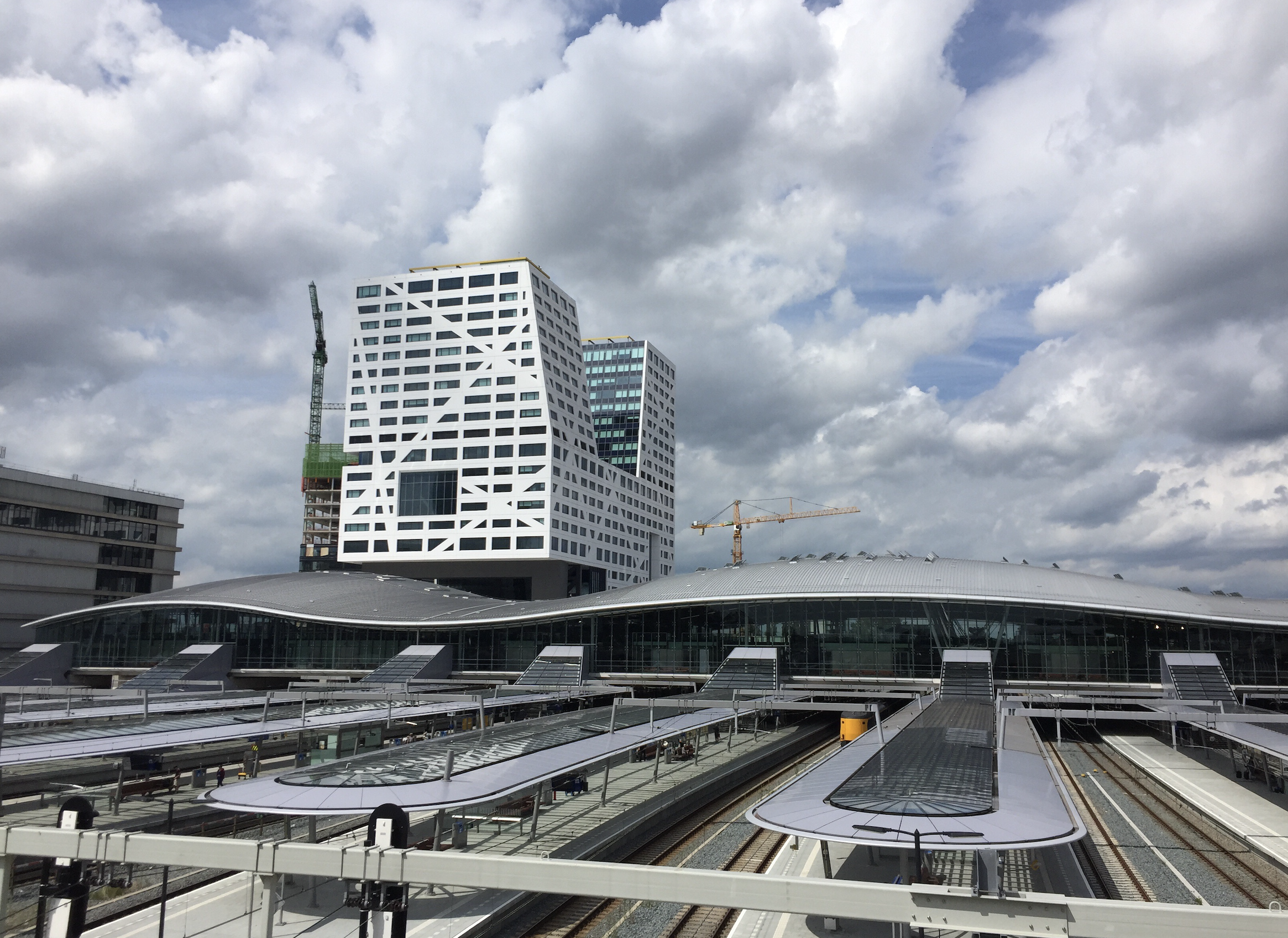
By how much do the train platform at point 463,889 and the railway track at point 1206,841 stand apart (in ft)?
51.1

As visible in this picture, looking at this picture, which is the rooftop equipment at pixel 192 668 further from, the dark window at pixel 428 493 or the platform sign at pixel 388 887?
the platform sign at pixel 388 887

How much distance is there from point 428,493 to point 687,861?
90.4 metres

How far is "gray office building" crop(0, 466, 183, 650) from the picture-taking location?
313ft

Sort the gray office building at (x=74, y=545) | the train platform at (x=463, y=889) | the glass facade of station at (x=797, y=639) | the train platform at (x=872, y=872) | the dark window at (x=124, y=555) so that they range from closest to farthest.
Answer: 1. the train platform at (x=463, y=889)
2. the train platform at (x=872, y=872)
3. the glass facade of station at (x=797, y=639)
4. the gray office building at (x=74, y=545)
5. the dark window at (x=124, y=555)

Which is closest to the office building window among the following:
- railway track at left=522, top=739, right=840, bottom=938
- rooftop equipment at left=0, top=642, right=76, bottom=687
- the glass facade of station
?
the glass facade of station

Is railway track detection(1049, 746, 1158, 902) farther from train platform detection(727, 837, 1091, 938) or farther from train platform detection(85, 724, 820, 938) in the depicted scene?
train platform detection(85, 724, 820, 938)

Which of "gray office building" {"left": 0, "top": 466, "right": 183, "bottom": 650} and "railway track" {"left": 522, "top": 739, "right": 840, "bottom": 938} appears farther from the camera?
"gray office building" {"left": 0, "top": 466, "right": 183, "bottom": 650}

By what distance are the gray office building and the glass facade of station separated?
23.1m

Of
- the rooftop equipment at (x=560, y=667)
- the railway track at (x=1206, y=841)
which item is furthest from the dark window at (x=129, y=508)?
the railway track at (x=1206, y=841)

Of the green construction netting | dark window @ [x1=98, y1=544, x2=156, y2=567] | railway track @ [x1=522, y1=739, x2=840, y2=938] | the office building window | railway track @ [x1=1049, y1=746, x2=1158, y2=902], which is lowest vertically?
railway track @ [x1=522, y1=739, x2=840, y2=938]

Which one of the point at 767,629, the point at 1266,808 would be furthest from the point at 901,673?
the point at 1266,808

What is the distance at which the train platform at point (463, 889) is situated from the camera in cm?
1875

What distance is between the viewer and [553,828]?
2705 centimetres

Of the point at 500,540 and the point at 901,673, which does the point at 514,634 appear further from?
the point at 500,540
